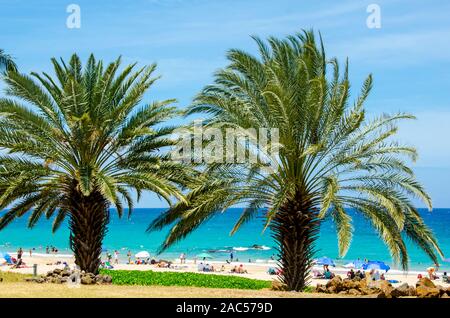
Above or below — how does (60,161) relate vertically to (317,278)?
above

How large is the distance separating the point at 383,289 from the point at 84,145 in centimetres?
990

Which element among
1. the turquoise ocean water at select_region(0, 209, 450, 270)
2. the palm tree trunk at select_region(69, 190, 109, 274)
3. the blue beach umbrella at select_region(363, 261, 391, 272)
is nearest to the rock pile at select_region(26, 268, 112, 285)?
the palm tree trunk at select_region(69, 190, 109, 274)

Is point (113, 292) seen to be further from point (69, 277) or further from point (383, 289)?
point (383, 289)

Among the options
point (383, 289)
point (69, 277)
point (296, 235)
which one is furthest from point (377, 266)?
point (69, 277)

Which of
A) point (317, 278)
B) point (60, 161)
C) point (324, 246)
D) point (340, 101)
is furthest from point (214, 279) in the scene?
point (324, 246)

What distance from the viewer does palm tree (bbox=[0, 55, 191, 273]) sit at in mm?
20406

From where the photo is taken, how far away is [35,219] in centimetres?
2458

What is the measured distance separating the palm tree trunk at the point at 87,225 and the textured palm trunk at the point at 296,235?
5667 millimetres

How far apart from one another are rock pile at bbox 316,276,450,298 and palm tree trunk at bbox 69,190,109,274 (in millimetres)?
7315

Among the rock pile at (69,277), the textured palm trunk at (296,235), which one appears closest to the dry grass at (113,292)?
the rock pile at (69,277)

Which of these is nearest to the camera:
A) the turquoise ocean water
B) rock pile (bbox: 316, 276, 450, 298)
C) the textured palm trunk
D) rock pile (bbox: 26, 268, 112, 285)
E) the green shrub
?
rock pile (bbox: 316, 276, 450, 298)

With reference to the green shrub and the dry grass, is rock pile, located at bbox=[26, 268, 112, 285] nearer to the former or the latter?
the dry grass
